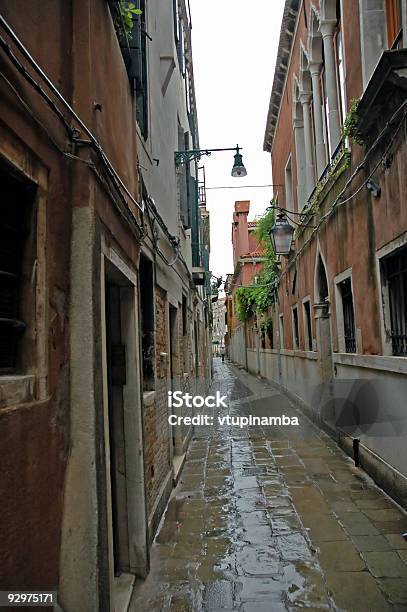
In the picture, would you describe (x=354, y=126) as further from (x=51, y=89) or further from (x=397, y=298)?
(x=51, y=89)

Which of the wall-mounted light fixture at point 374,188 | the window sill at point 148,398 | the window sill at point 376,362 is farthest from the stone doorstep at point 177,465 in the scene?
the wall-mounted light fixture at point 374,188

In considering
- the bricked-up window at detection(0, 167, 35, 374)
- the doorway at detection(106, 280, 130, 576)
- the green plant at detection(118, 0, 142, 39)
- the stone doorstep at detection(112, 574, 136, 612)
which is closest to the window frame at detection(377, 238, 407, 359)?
the doorway at detection(106, 280, 130, 576)

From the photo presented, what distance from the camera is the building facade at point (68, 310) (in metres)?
2.01

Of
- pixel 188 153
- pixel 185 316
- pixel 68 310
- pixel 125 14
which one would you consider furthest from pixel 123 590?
pixel 185 316

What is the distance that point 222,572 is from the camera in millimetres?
3912

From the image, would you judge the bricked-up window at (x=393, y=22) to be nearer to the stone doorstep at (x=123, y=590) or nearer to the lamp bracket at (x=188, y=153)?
the lamp bracket at (x=188, y=153)

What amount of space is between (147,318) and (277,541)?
2503 mm

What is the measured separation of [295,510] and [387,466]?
1218 mm

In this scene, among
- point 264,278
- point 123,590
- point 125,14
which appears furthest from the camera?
point 264,278

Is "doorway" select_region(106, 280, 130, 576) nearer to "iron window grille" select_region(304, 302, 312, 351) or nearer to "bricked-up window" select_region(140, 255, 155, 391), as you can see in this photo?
"bricked-up window" select_region(140, 255, 155, 391)

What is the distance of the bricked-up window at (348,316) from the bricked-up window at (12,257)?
6.04m

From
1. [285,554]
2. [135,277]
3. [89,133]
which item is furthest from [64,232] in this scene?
[285,554]

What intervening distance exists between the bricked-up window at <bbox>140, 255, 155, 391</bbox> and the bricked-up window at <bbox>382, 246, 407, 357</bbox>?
2.58 m

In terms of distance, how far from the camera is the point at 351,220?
22.5ft
